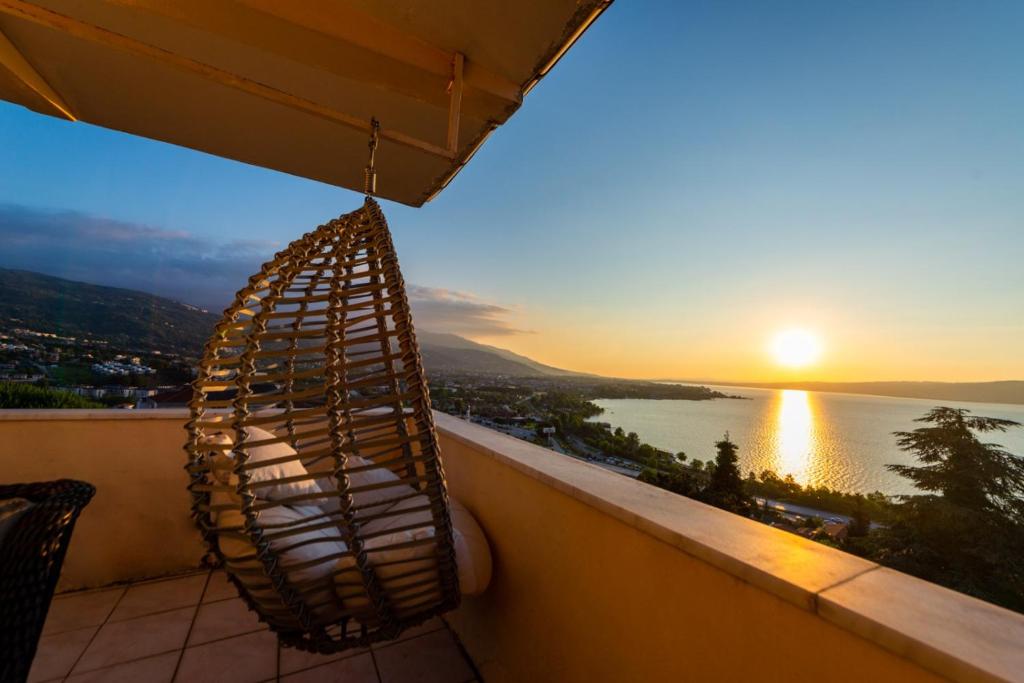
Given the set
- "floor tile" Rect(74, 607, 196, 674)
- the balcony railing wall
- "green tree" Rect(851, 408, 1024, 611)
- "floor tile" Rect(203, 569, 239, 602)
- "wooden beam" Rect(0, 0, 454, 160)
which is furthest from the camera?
"green tree" Rect(851, 408, 1024, 611)

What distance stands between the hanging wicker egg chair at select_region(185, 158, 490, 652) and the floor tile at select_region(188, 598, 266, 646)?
47.0 inches

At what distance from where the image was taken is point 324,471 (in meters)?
1.06

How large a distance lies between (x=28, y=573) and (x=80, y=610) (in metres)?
1.55

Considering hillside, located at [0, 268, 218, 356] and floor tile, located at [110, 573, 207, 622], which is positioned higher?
hillside, located at [0, 268, 218, 356]

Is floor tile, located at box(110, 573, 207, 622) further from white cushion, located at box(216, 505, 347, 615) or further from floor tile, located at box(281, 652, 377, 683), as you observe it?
white cushion, located at box(216, 505, 347, 615)

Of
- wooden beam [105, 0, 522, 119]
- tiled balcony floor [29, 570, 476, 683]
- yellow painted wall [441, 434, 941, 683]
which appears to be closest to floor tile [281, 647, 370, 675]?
tiled balcony floor [29, 570, 476, 683]

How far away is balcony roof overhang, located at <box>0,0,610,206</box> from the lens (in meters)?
1.28

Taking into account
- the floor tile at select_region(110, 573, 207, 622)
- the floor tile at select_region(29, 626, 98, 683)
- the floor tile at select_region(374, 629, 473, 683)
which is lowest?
the floor tile at select_region(29, 626, 98, 683)

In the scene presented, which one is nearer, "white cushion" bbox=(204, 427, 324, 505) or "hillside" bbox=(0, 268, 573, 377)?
"white cushion" bbox=(204, 427, 324, 505)

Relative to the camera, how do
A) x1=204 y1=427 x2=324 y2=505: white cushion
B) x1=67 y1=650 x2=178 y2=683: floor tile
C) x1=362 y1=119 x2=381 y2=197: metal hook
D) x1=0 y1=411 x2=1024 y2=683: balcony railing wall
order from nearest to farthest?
x1=0 y1=411 x2=1024 y2=683: balcony railing wall < x1=204 y1=427 x2=324 y2=505: white cushion < x1=362 y1=119 x2=381 y2=197: metal hook < x1=67 y1=650 x2=178 y2=683: floor tile

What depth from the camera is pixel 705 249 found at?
6.49 metres

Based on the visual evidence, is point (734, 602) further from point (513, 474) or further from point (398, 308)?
point (398, 308)

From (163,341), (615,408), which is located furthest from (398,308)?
(163,341)

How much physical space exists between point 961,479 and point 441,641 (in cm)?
410
